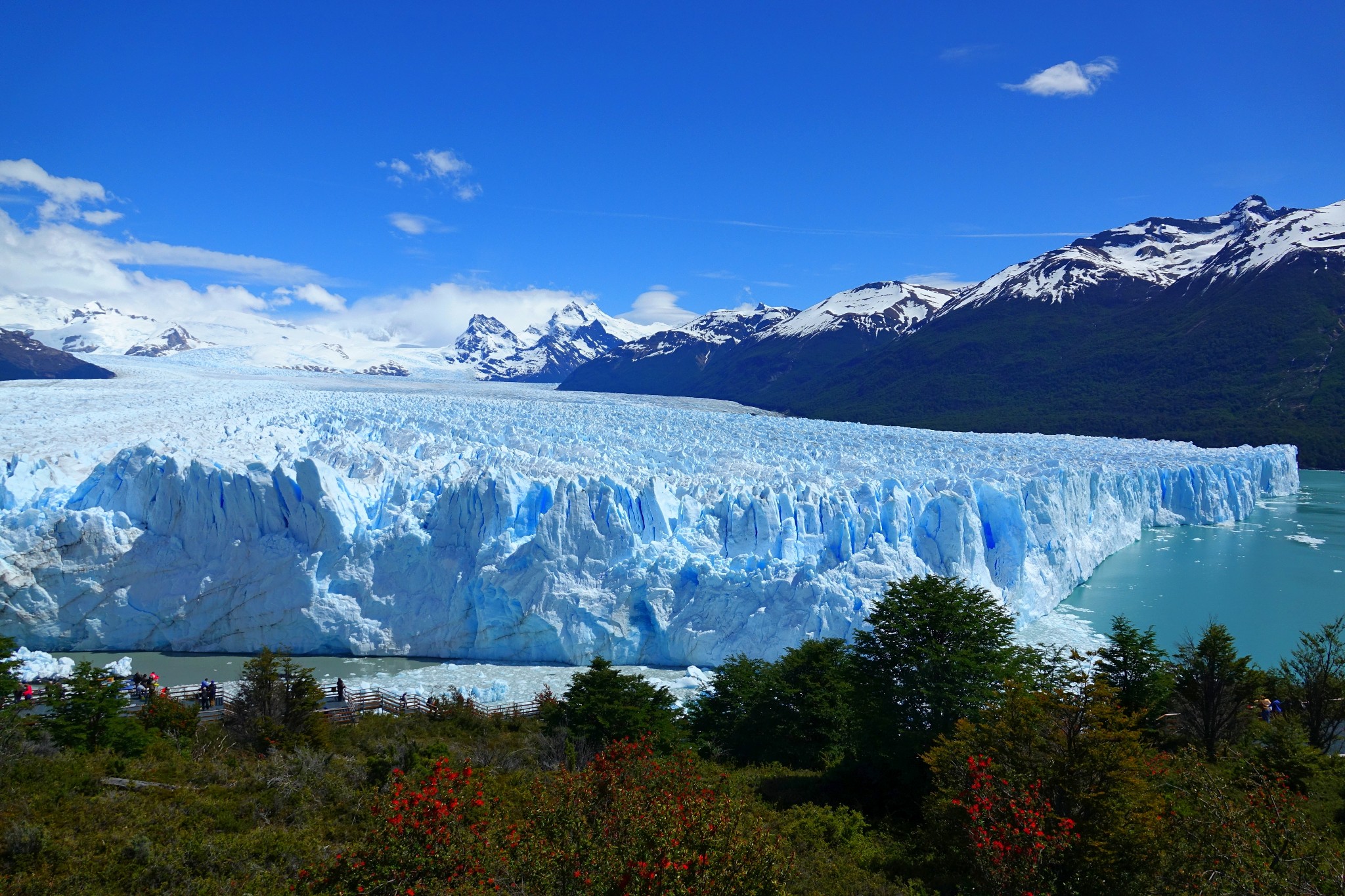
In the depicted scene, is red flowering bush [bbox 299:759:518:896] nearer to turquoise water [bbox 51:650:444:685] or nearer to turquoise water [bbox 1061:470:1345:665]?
turquoise water [bbox 51:650:444:685]

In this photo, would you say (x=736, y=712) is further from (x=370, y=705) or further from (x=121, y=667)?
(x=121, y=667)

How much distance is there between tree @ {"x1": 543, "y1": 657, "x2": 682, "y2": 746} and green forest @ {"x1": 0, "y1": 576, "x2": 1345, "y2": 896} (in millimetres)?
45

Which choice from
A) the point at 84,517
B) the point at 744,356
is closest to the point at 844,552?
the point at 84,517

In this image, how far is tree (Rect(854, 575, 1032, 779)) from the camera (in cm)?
1048

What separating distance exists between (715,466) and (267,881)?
62.4ft

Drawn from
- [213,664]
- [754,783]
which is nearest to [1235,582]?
[754,783]

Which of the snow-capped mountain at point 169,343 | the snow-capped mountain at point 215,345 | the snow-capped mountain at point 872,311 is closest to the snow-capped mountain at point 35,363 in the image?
the snow-capped mountain at point 215,345

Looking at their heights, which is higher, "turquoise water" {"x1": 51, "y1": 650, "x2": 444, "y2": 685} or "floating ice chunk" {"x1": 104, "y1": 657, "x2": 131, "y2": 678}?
"floating ice chunk" {"x1": 104, "y1": 657, "x2": 131, "y2": 678}

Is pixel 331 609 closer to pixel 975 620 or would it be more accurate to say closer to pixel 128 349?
pixel 975 620

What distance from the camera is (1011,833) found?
21.1ft

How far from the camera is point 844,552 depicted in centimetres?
1959

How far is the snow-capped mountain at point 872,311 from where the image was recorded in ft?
415

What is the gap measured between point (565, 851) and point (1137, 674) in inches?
426

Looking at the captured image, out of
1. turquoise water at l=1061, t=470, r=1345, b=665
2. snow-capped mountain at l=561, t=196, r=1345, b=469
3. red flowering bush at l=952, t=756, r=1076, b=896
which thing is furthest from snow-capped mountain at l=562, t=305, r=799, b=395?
red flowering bush at l=952, t=756, r=1076, b=896
